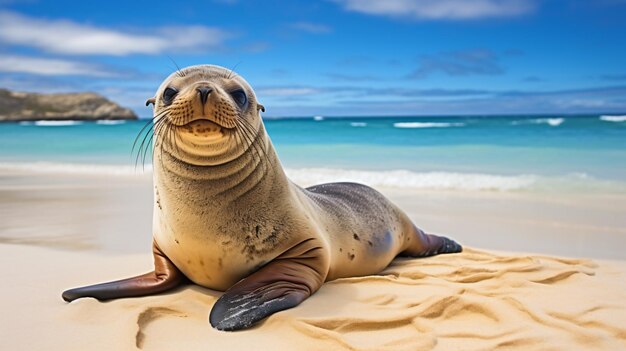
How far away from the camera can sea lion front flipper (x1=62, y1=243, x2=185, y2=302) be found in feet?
10.9

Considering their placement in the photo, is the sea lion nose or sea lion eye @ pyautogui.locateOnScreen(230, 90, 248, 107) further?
sea lion eye @ pyautogui.locateOnScreen(230, 90, 248, 107)

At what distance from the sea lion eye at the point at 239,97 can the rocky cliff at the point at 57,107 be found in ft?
207

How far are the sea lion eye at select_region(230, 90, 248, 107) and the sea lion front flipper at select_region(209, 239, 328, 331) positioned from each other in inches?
31.5

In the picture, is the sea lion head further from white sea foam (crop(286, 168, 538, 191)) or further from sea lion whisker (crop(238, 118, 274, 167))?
white sea foam (crop(286, 168, 538, 191))

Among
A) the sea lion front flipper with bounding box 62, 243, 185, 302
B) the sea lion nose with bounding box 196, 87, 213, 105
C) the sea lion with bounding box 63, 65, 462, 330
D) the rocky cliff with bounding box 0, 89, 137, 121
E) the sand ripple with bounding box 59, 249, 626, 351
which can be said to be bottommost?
the sand ripple with bounding box 59, 249, 626, 351

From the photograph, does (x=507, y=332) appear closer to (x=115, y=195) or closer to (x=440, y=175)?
(x=115, y=195)

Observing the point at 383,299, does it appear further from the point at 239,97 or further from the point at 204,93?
the point at 204,93

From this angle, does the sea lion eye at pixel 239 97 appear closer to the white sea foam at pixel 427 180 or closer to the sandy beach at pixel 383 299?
the sandy beach at pixel 383 299

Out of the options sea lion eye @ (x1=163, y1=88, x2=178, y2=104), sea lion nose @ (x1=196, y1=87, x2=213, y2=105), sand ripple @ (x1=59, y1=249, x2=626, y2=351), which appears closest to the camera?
sand ripple @ (x1=59, y1=249, x2=626, y2=351)

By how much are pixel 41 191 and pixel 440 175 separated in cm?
602

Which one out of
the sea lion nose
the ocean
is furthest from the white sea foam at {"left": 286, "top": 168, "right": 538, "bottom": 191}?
the sea lion nose

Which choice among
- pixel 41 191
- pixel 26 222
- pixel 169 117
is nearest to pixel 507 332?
pixel 169 117

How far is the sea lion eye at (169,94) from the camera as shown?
3171 millimetres

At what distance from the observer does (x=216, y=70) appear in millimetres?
3336
